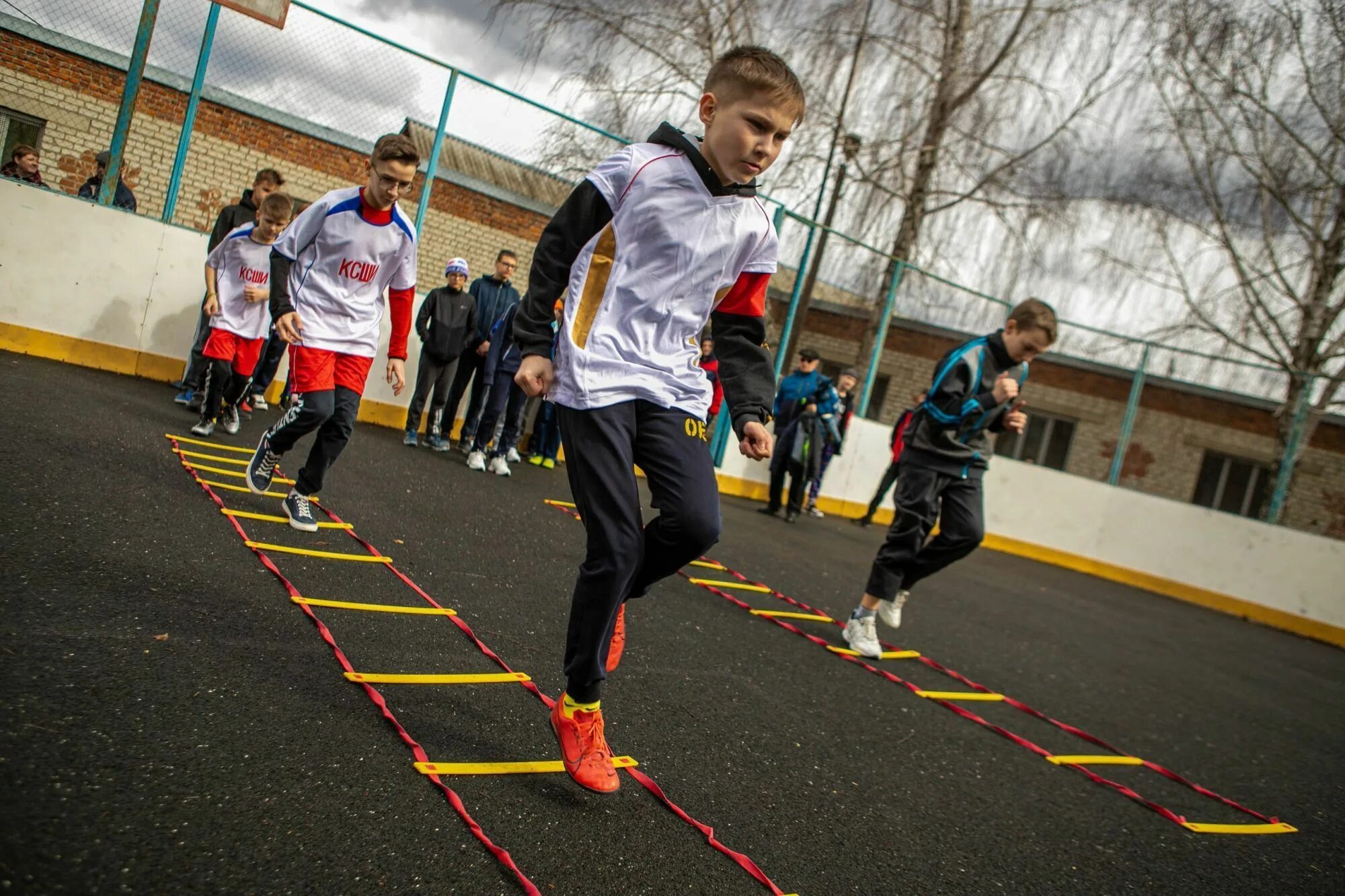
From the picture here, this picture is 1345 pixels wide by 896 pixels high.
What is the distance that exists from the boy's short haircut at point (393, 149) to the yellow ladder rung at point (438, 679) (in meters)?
2.58

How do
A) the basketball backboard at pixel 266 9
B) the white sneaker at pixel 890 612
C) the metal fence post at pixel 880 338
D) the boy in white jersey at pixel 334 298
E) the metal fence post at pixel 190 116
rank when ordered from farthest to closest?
1. the metal fence post at pixel 880 338
2. the metal fence post at pixel 190 116
3. the basketball backboard at pixel 266 9
4. the white sneaker at pixel 890 612
5. the boy in white jersey at pixel 334 298

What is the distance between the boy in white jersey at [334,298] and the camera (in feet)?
15.7

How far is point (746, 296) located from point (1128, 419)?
13612mm

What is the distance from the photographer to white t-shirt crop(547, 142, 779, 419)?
2.75 meters

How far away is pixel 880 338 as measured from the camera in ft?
47.4

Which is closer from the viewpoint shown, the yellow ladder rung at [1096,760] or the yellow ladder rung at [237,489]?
the yellow ladder rung at [1096,760]

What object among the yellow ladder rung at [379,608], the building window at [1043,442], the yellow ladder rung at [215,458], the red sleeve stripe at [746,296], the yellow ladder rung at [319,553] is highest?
the building window at [1043,442]

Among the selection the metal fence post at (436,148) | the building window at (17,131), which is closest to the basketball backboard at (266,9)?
the metal fence post at (436,148)

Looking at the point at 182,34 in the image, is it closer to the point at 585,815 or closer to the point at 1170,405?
the point at 585,815

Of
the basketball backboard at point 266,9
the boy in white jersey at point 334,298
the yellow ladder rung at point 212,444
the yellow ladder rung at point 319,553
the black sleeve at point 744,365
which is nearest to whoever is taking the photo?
the black sleeve at point 744,365

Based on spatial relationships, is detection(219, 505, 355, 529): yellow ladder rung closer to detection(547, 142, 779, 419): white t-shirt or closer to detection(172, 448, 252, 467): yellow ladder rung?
detection(172, 448, 252, 467): yellow ladder rung

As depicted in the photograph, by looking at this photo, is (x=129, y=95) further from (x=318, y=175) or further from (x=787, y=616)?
(x=787, y=616)

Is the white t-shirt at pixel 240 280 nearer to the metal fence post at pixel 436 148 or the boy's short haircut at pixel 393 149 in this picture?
the metal fence post at pixel 436 148

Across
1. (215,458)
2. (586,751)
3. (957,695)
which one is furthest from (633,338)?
(215,458)
